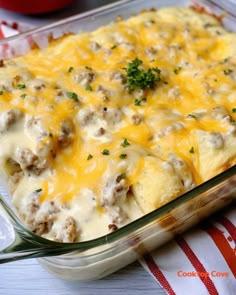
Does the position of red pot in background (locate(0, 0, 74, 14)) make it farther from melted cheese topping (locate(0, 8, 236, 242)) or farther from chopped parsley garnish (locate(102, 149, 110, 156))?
chopped parsley garnish (locate(102, 149, 110, 156))

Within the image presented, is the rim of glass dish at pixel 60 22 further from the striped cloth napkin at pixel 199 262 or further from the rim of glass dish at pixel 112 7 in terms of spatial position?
the striped cloth napkin at pixel 199 262

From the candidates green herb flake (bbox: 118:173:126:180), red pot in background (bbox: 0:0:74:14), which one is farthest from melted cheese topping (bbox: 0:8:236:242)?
red pot in background (bbox: 0:0:74:14)

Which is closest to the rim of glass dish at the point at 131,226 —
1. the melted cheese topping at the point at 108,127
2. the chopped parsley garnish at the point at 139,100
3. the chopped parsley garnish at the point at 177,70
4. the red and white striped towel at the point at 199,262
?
the melted cheese topping at the point at 108,127

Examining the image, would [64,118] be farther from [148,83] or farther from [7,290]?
[7,290]

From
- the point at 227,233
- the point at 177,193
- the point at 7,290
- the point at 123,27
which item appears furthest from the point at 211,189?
the point at 123,27

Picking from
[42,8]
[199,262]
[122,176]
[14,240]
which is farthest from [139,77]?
[42,8]

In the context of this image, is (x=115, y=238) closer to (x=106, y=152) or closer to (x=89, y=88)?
(x=106, y=152)
